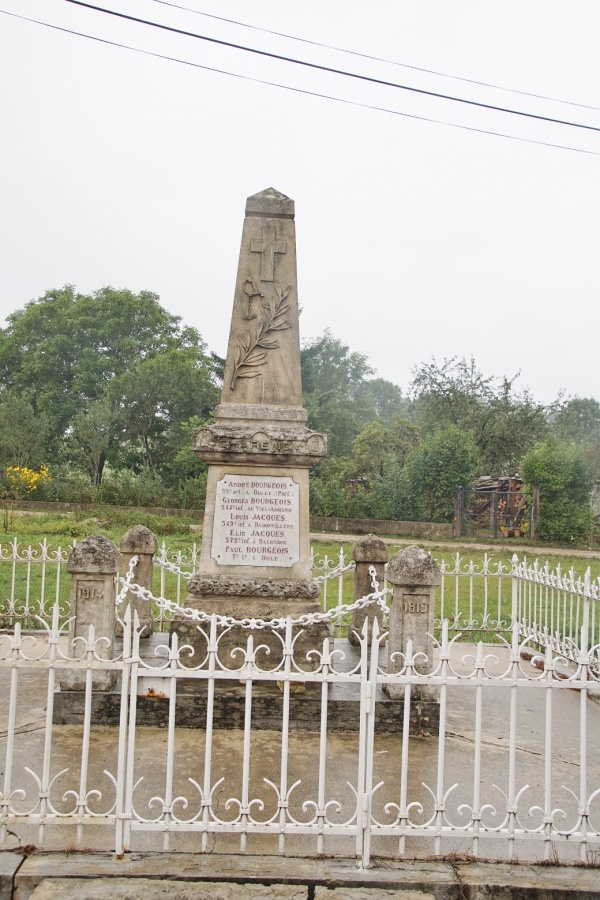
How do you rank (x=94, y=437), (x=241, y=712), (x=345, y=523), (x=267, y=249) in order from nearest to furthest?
(x=241, y=712) → (x=267, y=249) → (x=345, y=523) → (x=94, y=437)

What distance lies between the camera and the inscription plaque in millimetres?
6516

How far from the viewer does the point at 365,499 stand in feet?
86.1

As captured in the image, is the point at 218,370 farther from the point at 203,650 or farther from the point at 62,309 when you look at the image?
the point at 203,650

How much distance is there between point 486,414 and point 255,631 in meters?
28.2

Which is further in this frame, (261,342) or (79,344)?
(79,344)

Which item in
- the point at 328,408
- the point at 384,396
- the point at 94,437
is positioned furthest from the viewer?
the point at 384,396

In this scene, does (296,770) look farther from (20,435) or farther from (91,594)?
(20,435)

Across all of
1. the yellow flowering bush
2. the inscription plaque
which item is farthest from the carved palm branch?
the yellow flowering bush

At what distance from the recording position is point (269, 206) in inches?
278

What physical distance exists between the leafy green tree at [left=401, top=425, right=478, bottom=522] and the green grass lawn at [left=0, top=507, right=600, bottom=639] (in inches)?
155

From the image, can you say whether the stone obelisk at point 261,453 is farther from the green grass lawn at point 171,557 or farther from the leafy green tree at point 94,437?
the leafy green tree at point 94,437

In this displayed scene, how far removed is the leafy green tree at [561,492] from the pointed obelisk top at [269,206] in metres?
19.1

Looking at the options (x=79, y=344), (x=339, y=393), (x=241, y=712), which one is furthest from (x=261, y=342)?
(x=339, y=393)

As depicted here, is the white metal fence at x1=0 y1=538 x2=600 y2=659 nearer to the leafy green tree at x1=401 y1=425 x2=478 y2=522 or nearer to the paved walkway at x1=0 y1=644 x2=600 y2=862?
the paved walkway at x1=0 y1=644 x2=600 y2=862
